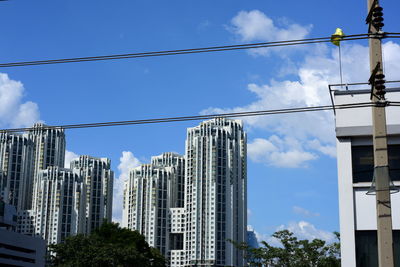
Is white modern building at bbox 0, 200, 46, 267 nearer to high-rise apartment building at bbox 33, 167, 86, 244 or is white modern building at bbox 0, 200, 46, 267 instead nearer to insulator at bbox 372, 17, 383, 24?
high-rise apartment building at bbox 33, 167, 86, 244

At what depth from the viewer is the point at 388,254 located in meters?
12.3

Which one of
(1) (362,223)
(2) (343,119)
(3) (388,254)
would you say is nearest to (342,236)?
(1) (362,223)

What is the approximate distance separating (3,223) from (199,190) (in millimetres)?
88971

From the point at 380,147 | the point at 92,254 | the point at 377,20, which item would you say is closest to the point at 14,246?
the point at 92,254

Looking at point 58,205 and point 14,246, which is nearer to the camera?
point 14,246

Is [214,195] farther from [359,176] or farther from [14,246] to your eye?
[359,176]

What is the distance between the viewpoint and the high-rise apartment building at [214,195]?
183m

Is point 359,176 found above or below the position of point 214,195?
below

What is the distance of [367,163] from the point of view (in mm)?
19375

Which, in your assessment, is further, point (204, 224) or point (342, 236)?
point (204, 224)

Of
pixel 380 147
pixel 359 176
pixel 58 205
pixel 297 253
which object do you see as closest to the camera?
pixel 380 147

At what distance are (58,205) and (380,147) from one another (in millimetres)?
188623

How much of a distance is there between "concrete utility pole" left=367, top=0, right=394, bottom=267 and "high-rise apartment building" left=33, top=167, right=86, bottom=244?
186741 millimetres

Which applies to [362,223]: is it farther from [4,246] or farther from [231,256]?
[231,256]
